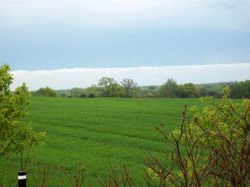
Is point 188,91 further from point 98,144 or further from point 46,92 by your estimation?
point 98,144

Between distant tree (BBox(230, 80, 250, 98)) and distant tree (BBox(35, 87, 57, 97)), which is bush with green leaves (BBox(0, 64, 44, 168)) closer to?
distant tree (BBox(230, 80, 250, 98))

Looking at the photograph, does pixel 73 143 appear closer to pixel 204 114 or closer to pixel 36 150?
pixel 36 150

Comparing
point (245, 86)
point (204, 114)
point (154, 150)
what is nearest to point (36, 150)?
point (154, 150)

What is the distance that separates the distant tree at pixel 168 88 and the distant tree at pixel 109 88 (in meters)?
16.4

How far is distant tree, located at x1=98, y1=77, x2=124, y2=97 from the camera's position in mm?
93750

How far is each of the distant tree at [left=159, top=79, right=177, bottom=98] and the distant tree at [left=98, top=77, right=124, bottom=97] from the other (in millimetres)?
16390

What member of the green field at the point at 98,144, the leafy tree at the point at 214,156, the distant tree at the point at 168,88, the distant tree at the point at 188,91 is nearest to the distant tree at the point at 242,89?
the distant tree at the point at 188,91

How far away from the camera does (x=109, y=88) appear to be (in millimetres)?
95562

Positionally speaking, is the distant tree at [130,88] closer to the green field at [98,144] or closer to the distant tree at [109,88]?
the distant tree at [109,88]

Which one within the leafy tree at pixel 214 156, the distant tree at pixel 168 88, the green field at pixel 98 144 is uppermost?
the distant tree at pixel 168 88

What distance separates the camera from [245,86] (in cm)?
7306

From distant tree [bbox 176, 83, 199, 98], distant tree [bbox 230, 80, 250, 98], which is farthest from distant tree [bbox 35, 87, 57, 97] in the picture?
distant tree [bbox 230, 80, 250, 98]

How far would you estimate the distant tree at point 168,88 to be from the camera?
328 feet

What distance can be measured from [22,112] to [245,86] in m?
72.1
